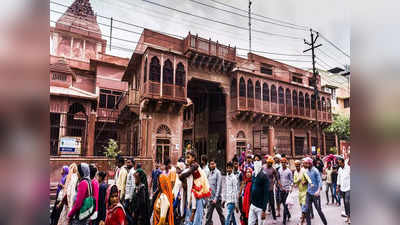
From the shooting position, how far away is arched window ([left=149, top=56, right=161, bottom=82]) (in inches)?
549

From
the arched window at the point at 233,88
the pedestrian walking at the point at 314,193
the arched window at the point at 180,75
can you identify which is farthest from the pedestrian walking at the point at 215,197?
the arched window at the point at 233,88

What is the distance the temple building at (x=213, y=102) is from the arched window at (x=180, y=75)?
0.07 metres

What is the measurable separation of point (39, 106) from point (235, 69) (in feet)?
57.3

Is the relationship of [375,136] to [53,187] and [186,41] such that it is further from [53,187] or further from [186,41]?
[186,41]

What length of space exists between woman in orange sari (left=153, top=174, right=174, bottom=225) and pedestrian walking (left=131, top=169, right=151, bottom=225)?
23.3 inches

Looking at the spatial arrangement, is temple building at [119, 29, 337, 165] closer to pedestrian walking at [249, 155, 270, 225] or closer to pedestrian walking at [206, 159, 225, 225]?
pedestrian walking at [206, 159, 225, 225]

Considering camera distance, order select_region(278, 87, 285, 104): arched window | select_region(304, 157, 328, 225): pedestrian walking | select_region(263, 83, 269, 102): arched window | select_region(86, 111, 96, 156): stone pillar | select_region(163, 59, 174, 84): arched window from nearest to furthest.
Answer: select_region(304, 157, 328, 225): pedestrian walking
select_region(86, 111, 96, 156): stone pillar
select_region(163, 59, 174, 84): arched window
select_region(263, 83, 269, 102): arched window
select_region(278, 87, 285, 104): arched window

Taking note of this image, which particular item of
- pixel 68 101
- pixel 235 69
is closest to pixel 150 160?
pixel 68 101

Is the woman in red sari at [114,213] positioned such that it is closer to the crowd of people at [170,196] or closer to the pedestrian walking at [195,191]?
the crowd of people at [170,196]

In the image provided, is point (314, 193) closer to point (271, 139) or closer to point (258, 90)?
point (258, 90)

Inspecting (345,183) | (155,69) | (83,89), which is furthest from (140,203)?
(83,89)

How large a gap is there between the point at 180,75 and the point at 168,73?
89 cm

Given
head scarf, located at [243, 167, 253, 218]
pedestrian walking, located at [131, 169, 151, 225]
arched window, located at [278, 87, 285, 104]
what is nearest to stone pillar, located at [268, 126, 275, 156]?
arched window, located at [278, 87, 285, 104]

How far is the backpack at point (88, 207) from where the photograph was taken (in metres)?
3.66
